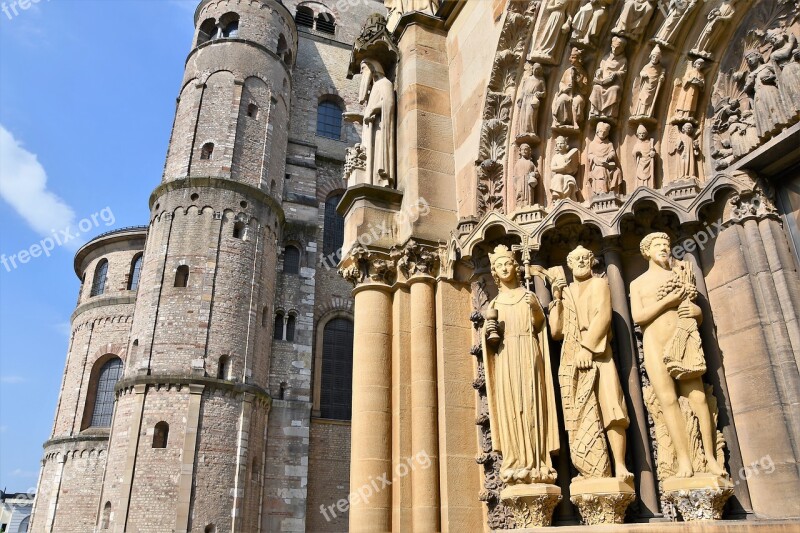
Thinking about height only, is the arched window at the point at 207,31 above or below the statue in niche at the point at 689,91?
above

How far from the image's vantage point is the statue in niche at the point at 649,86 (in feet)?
18.7

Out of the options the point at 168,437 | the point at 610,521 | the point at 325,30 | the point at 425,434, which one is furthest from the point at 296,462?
the point at 325,30

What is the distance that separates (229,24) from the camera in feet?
87.6

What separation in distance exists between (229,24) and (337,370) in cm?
1520

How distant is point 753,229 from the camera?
4.98 metres

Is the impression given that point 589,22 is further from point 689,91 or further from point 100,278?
point 100,278

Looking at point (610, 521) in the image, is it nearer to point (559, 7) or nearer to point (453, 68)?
point (559, 7)

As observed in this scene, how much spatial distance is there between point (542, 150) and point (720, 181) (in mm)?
1876

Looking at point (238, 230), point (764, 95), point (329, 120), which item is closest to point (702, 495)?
point (764, 95)

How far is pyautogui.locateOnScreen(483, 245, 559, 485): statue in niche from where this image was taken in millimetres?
5051

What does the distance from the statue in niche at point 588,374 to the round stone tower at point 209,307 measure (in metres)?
16.1

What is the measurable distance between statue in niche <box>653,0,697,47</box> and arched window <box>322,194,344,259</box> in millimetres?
20381

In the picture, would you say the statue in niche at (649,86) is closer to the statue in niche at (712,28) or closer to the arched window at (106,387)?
the statue in niche at (712,28)

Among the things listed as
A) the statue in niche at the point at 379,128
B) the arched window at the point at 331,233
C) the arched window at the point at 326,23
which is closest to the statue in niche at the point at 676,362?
the statue in niche at the point at 379,128
